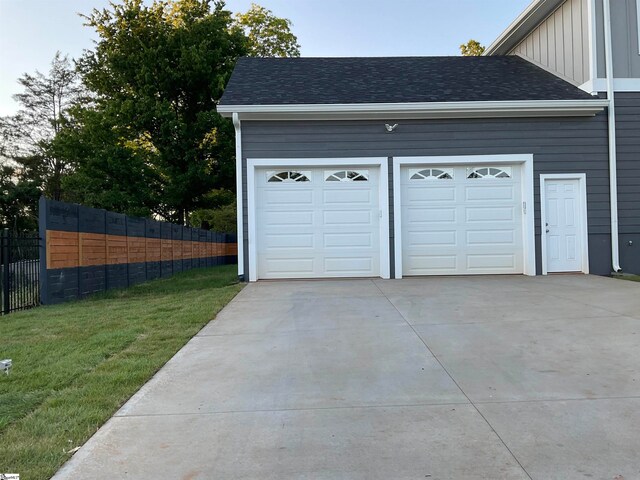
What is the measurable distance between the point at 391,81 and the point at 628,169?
5.36 meters

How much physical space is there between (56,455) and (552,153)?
9.97m

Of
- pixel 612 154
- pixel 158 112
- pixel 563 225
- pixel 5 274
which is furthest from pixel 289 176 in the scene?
pixel 158 112

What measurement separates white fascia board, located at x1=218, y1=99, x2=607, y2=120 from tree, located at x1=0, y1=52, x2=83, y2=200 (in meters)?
30.1

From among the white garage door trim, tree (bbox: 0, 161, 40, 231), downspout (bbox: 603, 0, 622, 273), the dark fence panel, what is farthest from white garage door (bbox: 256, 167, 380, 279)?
tree (bbox: 0, 161, 40, 231)

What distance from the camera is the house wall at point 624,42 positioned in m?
9.74

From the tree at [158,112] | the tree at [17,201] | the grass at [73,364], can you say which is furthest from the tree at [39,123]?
the grass at [73,364]

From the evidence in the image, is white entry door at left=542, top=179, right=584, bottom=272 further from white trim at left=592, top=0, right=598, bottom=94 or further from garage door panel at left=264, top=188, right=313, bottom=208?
garage door panel at left=264, top=188, right=313, bottom=208

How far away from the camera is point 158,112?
20.3 meters

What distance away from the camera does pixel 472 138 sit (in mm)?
9695

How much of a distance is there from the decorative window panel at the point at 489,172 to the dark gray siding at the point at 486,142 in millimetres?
353

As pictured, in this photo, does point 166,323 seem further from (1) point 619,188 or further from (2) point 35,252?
(1) point 619,188

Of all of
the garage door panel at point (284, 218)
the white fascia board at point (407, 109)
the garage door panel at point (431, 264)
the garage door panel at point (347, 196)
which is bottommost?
the garage door panel at point (431, 264)

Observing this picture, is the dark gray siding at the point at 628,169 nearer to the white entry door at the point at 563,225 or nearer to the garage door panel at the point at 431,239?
the white entry door at the point at 563,225

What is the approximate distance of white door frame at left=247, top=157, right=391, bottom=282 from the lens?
9.45 m
